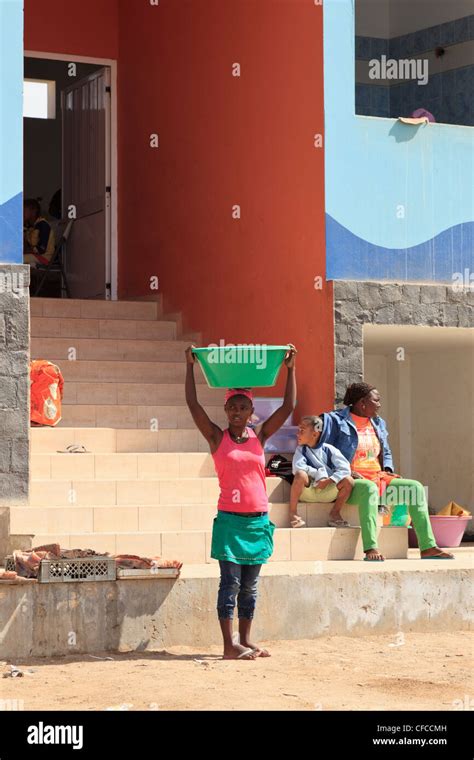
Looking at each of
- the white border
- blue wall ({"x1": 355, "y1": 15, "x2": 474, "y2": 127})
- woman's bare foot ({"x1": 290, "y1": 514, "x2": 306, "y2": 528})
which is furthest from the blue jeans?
blue wall ({"x1": 355, "y1": 15, "x2": 474, "y2": 127})

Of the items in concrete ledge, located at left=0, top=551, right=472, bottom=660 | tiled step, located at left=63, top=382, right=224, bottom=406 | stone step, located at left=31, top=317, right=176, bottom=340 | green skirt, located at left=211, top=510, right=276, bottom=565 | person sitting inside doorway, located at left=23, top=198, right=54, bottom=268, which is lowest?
concrete ledge, located at left=0, top=551, right=472, bottom=660

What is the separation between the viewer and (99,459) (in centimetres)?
1095

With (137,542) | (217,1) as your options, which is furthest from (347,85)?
(137,542)

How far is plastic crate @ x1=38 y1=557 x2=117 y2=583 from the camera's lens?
28.4ft

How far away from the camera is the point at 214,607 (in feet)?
29.6

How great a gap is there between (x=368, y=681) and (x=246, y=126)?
20.1 ft

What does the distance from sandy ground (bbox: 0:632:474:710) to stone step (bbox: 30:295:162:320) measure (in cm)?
511

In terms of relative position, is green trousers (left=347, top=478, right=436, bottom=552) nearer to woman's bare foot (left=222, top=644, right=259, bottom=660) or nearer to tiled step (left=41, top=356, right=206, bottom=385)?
woman's bare foot (left=222, top=644, right=259, bottom=660)

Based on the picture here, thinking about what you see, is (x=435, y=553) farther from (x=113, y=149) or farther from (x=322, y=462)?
(x=113, y=149)

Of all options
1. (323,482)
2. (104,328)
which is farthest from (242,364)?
(104,328)

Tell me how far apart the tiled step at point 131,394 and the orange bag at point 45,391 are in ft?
2.58

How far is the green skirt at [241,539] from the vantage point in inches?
333

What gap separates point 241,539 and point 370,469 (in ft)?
8.86
